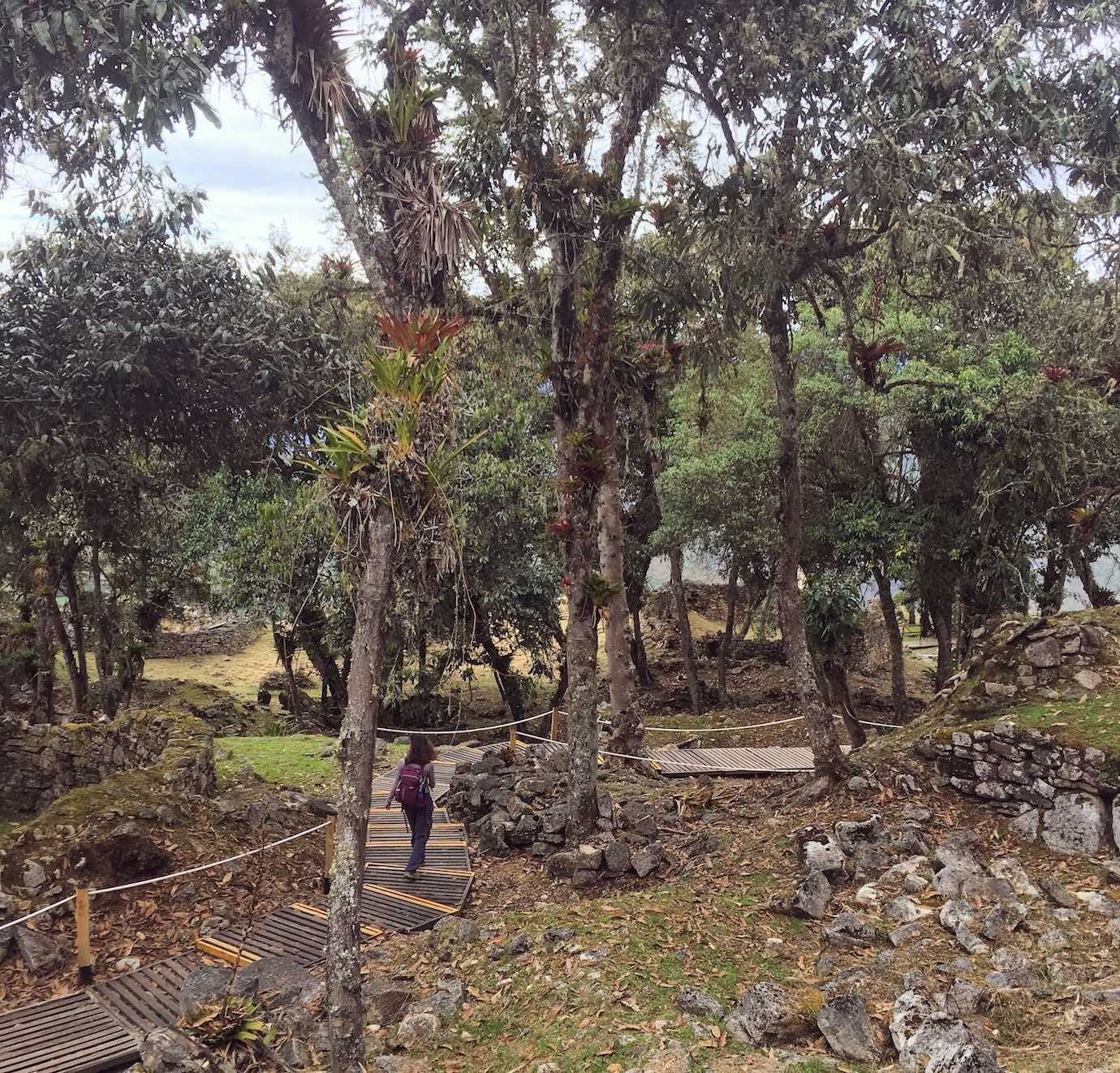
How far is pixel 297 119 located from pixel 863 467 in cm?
1202

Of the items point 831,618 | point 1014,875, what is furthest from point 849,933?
point 831,618

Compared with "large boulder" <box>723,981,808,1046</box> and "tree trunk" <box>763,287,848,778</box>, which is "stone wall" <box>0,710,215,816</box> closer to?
"tree trunk" <box>763,287,848,778</box>

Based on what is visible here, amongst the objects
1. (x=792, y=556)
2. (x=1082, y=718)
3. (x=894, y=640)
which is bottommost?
(x=1082, y=718)

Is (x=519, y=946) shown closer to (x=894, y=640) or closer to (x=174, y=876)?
(x=174, y=876)

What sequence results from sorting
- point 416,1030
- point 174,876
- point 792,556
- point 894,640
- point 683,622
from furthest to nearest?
point 683,622, point 894,640, point 792,556, point 174,876, point 416,1030

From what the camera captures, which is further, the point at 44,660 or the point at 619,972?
the point at 44,660

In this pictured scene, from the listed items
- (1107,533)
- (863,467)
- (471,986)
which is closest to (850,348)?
(863,467)

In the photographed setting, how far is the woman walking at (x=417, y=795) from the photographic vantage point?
865cm

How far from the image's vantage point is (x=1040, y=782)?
7316 millimetres

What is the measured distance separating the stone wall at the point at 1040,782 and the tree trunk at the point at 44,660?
1444 cm

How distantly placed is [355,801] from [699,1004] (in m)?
2.47

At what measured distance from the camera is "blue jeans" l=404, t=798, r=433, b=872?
8656mm

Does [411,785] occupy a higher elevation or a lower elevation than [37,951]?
higher

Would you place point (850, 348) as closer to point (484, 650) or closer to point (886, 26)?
point (886, 26)
